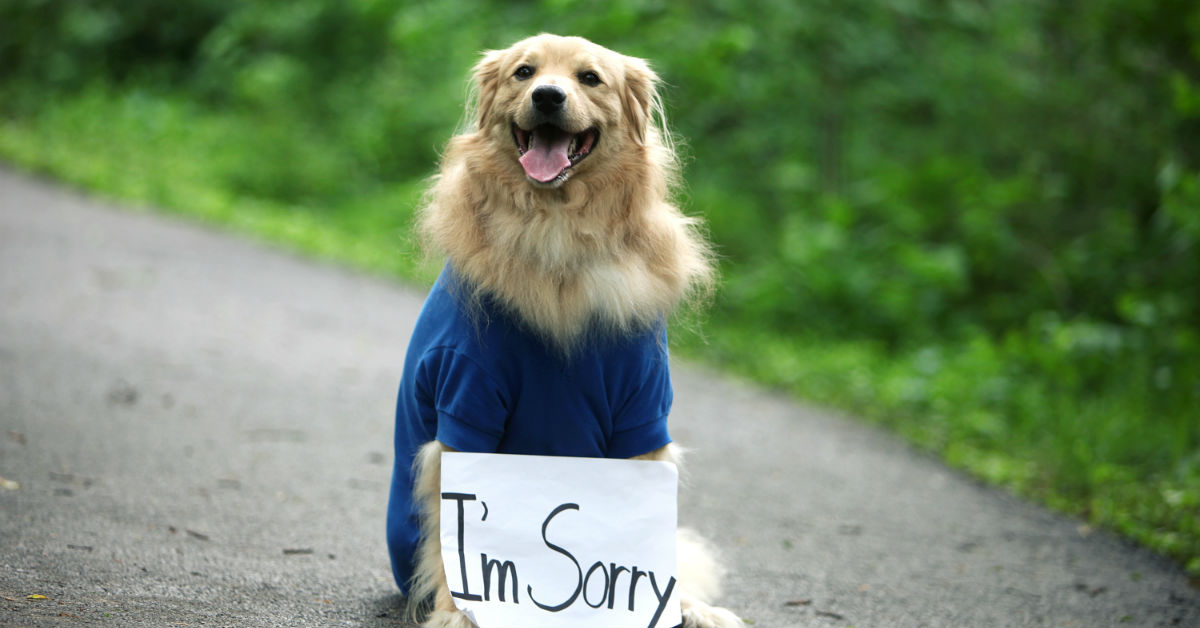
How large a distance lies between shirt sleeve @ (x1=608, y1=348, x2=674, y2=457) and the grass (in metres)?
0.31

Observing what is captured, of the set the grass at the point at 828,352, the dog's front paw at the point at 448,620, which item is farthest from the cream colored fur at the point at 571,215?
the dog's front paw at the point at 448,620

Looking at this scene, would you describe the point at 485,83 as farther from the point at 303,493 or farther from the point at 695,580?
the point at 303,493

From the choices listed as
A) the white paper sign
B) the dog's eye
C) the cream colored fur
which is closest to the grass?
the cream colored fur

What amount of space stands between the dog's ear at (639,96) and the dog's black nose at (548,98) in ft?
0.80

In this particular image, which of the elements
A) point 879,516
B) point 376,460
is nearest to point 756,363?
point 879,516

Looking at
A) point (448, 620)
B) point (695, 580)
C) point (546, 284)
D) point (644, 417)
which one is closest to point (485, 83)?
point (546, 284)

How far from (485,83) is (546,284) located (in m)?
0.66

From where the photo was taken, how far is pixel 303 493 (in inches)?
167

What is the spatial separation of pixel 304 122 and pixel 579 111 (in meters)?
10.6

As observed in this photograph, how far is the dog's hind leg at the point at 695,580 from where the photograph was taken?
2930mm

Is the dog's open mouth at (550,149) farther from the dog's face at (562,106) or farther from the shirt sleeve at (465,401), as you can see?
the shirt sleeve at (465,401)

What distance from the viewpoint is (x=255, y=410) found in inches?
209

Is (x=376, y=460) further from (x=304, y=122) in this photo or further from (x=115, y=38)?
(x=115, y=38)

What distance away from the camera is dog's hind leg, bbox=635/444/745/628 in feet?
9.61
